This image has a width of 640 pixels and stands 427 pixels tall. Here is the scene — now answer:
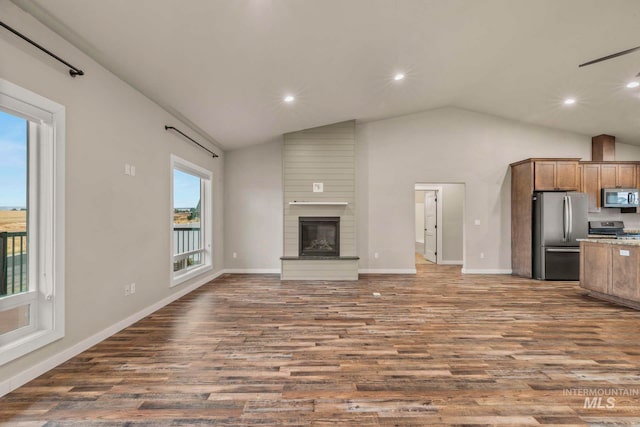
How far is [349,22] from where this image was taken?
9.64 feet

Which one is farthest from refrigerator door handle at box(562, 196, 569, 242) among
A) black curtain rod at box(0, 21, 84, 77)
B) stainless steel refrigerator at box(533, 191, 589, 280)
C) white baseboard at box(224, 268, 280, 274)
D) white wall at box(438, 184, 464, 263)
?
black curtain rod at box(0, 21, 84, 77)

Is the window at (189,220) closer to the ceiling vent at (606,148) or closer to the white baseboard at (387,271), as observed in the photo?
the white baseboard at (387,271)

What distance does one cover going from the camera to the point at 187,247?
5289 mm

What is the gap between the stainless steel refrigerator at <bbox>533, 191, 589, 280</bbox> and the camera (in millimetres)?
5719

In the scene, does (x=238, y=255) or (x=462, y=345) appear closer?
(x=462, y=345)

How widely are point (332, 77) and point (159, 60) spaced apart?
2.12 m

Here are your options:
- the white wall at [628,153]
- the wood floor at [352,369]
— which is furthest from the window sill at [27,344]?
the white wall at [628,153]

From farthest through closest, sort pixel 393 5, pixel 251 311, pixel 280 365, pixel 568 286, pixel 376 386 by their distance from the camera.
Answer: pixel 568 286 → pixel 251 311 → pixel 393 5 → pixel 280 365 → pixel 376 386

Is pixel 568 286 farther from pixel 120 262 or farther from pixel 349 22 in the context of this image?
pixel 120 262

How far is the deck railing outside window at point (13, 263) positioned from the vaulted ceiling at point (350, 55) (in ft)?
5.37

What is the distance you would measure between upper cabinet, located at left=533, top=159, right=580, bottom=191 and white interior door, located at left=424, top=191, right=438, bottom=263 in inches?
103

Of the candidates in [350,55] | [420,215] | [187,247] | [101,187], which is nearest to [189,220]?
[187,247]

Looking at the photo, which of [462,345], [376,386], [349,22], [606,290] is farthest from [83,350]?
[606,290]

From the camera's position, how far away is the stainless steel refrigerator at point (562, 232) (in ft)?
18.8
